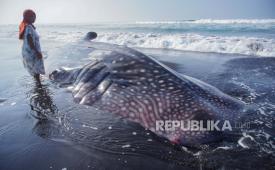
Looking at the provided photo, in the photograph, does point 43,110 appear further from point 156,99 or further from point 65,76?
point 156,99

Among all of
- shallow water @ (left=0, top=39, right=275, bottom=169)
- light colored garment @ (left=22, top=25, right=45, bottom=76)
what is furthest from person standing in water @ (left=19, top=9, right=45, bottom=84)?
shallow water @ (left=0, top=39, right=275, bottom=169)

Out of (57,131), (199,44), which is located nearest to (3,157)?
(57,131)

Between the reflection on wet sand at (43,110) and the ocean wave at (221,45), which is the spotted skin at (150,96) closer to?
the reflection on wet sand at (43,110)

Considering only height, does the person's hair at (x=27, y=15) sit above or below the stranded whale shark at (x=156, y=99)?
above

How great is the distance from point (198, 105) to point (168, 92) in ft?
1.37

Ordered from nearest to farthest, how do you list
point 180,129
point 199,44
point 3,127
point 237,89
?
1. point 180,129
2. point 3,127
3. point 237,89
4. point 199,44

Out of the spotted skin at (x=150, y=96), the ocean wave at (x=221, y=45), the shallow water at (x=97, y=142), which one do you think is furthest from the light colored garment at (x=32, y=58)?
the ocean wave at (x=221, y=45)

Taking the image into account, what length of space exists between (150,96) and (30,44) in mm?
4062

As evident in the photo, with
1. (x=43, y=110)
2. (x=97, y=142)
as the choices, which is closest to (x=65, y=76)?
(x=43, y=110)

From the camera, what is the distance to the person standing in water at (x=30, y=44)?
19.6ft

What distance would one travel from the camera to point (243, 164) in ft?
8.82

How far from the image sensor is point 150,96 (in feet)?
10.7

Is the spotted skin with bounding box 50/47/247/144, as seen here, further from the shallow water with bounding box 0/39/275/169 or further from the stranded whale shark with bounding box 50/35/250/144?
the shallow water with bounding box 0/39/275/169

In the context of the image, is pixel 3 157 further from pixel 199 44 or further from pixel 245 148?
pixel 199 44
